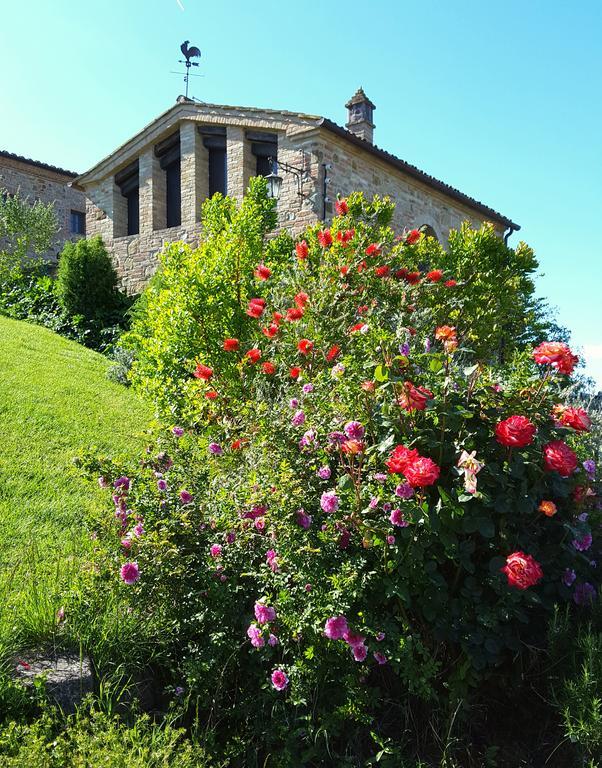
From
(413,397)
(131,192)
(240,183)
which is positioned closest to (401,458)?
(413,397)

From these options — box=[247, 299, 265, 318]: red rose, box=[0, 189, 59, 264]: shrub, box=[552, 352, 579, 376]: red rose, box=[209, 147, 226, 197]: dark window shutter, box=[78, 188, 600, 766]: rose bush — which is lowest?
box=[78, 188, 600, 766]: rose bush

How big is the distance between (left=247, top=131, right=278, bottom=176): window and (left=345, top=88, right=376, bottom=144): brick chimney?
10.1 ft

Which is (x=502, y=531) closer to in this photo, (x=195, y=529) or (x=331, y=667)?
(x=331, y=667)

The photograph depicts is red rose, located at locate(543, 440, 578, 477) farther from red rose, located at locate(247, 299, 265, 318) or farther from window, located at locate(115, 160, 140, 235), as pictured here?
window, located at locate(115, 160, 140, 235)

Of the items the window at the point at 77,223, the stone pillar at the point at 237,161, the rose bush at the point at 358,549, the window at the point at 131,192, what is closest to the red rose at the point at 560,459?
the rose bush at the point at 358,549

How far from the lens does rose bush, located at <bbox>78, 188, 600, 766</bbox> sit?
106 inches

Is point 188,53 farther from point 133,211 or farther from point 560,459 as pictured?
point 560,459

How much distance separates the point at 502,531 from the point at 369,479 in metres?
0.60

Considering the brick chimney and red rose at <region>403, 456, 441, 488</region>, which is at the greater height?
the brick chimney

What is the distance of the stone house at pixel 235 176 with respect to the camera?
42.1 feet

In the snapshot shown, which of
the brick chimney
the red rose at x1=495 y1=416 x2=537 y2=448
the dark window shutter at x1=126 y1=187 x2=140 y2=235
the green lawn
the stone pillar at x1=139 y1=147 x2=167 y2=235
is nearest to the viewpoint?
the red rose at x1=495 y1=416 x2=537 y2=448

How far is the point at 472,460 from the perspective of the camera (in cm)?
257

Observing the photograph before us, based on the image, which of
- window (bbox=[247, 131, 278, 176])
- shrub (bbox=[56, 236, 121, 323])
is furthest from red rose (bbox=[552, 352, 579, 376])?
shrub (bbox=[56, 236, 121, 323])

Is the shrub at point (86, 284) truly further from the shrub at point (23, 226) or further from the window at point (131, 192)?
the shrub at point (23, 226)
